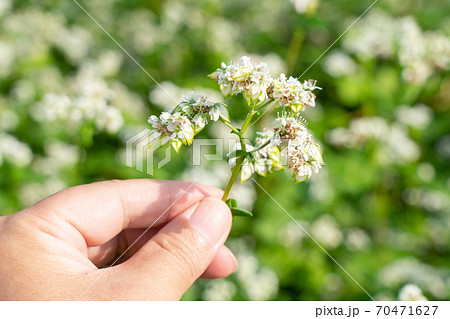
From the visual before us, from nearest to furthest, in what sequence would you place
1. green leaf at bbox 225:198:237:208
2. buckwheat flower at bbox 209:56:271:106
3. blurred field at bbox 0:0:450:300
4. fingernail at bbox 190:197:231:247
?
1. buckwheat flower at bbox 209:56:271:106
2. fingernail at bbox 190:197:231:247
3. green leaf at bbox 225:198:237:208
4. blurred field at bbox 0:0:450:300

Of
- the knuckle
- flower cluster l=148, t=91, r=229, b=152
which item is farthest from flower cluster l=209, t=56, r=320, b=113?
the knuckle

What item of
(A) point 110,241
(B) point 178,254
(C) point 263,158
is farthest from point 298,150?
(A) point 110,241

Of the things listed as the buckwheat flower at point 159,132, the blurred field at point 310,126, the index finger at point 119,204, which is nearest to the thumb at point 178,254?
the index finger at point 119,204

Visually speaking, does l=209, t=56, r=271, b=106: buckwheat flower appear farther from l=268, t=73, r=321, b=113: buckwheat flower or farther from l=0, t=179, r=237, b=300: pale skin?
l=0, t=179, r=237, b=300: pale skin

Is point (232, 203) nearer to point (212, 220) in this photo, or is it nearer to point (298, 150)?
point (212, 220)

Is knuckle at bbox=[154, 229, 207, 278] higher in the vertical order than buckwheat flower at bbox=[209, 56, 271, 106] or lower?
lower

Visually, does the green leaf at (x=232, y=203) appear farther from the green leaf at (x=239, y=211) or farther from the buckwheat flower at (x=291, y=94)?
the buckwheat flower at (x=291, y=94)
